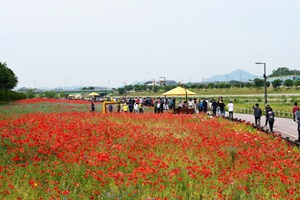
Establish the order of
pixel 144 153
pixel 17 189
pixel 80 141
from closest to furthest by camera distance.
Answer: pixel 17 189, pixel 144 153, pixel 80 141

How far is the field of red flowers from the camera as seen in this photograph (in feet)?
28.2

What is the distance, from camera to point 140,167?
10070mm

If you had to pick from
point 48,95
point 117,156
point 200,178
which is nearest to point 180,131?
point 117,156

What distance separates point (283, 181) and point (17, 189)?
5456mm

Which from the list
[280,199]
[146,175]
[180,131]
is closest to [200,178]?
[146,175]

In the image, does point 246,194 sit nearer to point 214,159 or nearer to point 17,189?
point 214,159

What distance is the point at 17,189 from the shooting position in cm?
820

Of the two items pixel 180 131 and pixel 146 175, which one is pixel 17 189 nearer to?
pixel 146 175

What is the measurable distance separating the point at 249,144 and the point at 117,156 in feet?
18.7

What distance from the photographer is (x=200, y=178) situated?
32.1ft

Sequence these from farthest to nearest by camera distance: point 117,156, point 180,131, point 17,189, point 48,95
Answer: point 48,95 → point 180,131 → point 117,156 → point 17,189

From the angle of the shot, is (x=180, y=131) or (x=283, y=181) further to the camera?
(x=180, y=131)

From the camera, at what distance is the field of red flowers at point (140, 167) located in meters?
8.59

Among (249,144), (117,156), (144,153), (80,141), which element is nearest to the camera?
(117,156)
